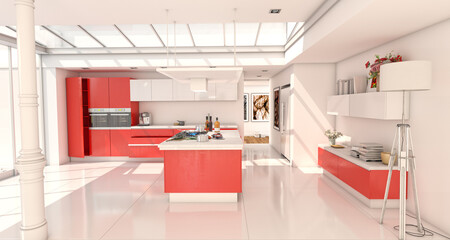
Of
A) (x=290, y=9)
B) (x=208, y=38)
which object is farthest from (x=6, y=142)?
(x=290, y=9)

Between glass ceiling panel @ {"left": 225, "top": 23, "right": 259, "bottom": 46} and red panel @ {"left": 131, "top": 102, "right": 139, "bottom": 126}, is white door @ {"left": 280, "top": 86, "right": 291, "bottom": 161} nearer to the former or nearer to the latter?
glass ceiling panel @ {"left": 225, "top": 23, "right": 259, "bottom": 46}

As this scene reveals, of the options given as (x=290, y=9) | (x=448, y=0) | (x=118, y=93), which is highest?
(x=290, y=9)

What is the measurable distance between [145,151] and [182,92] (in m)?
1.80

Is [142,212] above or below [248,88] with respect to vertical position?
below

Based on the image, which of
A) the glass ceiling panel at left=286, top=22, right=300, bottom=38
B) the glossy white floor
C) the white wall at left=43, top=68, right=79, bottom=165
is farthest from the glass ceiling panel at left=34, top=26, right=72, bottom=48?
the glass ceiling panel at left=286, top=22, right=300, bottom=38

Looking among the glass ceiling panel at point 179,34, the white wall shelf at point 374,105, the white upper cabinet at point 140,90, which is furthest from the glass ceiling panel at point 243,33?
the white upper cabinet at point 140,90

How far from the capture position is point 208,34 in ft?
19.1

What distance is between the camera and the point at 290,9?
3.74 m

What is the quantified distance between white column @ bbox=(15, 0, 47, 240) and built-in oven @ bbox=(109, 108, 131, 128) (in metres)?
4.04

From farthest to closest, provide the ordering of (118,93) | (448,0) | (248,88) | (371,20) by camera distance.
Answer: (248,88)
(118,93)
(371,20)
(448,0)

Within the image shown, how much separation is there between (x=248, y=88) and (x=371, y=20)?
884 centimetres

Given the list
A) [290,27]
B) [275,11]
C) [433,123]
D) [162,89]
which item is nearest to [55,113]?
[162,89]

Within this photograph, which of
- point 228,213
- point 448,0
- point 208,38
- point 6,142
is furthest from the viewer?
point 208,38

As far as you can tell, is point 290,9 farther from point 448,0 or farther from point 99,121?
point 99,121
